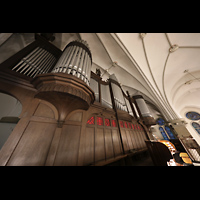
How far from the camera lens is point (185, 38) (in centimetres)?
444

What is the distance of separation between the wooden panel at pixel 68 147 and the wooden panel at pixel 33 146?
8.3 inches

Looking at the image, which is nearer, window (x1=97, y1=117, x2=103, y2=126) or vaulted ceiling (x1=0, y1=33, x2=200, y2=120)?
window (x1=97, y1=117, x2=103, y2=126)

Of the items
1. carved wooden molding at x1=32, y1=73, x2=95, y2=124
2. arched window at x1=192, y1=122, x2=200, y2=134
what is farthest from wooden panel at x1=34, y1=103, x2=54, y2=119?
arched window at x1=192, y1=122, x2=200, y2=134

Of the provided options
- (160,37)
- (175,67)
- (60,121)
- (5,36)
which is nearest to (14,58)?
(5,36)

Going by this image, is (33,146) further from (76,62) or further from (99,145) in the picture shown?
(76,62)

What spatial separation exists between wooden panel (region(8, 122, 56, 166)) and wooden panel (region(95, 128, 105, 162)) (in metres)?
1.03

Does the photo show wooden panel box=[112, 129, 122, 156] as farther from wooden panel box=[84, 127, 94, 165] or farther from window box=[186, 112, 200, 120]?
window box=[186, 112, 200, 120]

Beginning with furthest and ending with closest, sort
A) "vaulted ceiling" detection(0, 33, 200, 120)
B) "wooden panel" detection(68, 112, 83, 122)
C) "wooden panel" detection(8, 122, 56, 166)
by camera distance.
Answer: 1. "vaulted ceiling" detection(0, 33, 200, 120)
2. "wooden panel" detection(68, 112, 83, 122)
3. "wooden panel" detection(8, 122, 56, 166)

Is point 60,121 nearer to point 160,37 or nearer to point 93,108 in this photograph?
point 93,108

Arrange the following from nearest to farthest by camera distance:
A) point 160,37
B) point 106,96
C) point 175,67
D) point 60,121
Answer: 1. point 60,121
2. point 106,96
3. point 160,37
4. point 175,67

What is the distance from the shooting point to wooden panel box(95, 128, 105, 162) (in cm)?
172

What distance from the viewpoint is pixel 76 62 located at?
2.02m
